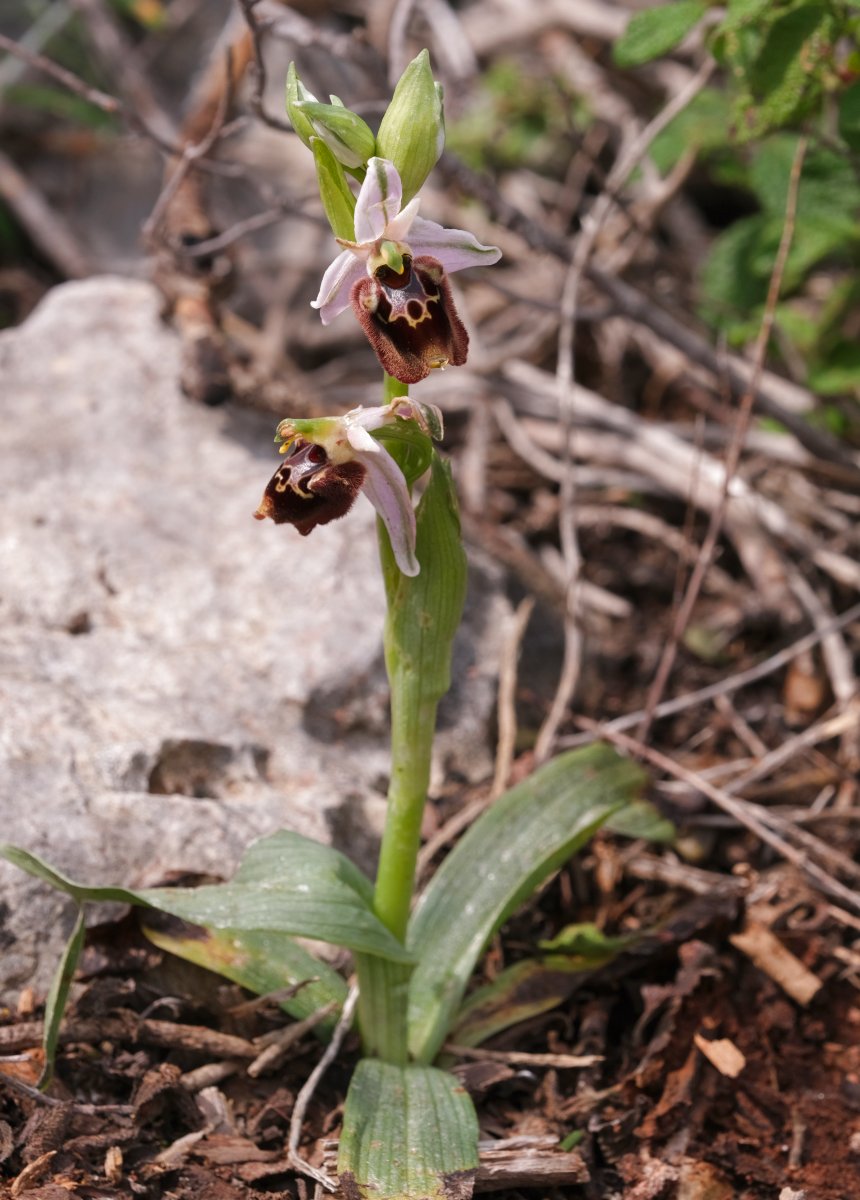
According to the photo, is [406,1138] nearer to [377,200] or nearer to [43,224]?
[377,200]

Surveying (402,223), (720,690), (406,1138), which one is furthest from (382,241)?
(720,690)

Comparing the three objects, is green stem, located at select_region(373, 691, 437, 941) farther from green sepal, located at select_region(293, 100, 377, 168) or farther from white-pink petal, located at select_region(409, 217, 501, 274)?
green sepal, located at select_region(293, 100, 377, 168)

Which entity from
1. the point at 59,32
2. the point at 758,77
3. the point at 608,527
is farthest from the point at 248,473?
the point at 59,32

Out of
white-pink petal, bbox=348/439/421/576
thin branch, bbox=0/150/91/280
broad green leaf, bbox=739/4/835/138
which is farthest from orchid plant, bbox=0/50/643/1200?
thin branch, bbox=0/150/91/280

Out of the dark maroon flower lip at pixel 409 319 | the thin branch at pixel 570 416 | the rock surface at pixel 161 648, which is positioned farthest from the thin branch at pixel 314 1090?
the dark maroon flower lip at pixel 409 319

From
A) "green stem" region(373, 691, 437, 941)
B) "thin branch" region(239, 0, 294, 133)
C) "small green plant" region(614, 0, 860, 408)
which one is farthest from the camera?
"thin branch" region(239, 0, 294, 133)

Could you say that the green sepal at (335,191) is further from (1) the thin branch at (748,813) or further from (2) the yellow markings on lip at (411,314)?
(1) the thin branch at (748,813)
